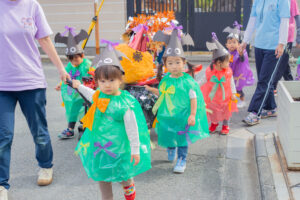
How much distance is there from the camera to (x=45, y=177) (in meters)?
3.79

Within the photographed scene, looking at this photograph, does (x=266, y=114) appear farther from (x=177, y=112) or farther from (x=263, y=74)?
(x=177, y=112)

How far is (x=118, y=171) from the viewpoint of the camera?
292cm

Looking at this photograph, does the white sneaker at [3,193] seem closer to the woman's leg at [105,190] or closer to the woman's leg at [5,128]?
the woman's leg at [5,128]

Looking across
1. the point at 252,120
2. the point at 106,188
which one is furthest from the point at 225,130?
the point at 106,188

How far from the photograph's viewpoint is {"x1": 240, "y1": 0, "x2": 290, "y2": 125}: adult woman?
5012 millimetres

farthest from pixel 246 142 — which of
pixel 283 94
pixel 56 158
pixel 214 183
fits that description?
pixel 56 158

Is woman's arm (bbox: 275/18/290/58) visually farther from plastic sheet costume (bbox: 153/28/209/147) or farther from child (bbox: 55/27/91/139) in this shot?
child (bbox: 55/27/91/139)

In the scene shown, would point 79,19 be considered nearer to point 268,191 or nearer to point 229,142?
point 229,142

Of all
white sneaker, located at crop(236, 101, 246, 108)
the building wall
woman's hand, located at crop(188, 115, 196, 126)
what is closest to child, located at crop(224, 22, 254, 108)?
white sneaker, located at crop(236, 101, 246, 108)

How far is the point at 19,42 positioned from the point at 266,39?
3489mm

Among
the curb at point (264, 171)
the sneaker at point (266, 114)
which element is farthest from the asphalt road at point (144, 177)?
the sneaker at point (266, 114)

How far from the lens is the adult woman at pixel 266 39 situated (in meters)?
5.01

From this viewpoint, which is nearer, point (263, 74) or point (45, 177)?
point (45, 177)

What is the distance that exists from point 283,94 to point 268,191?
4.00 feet
